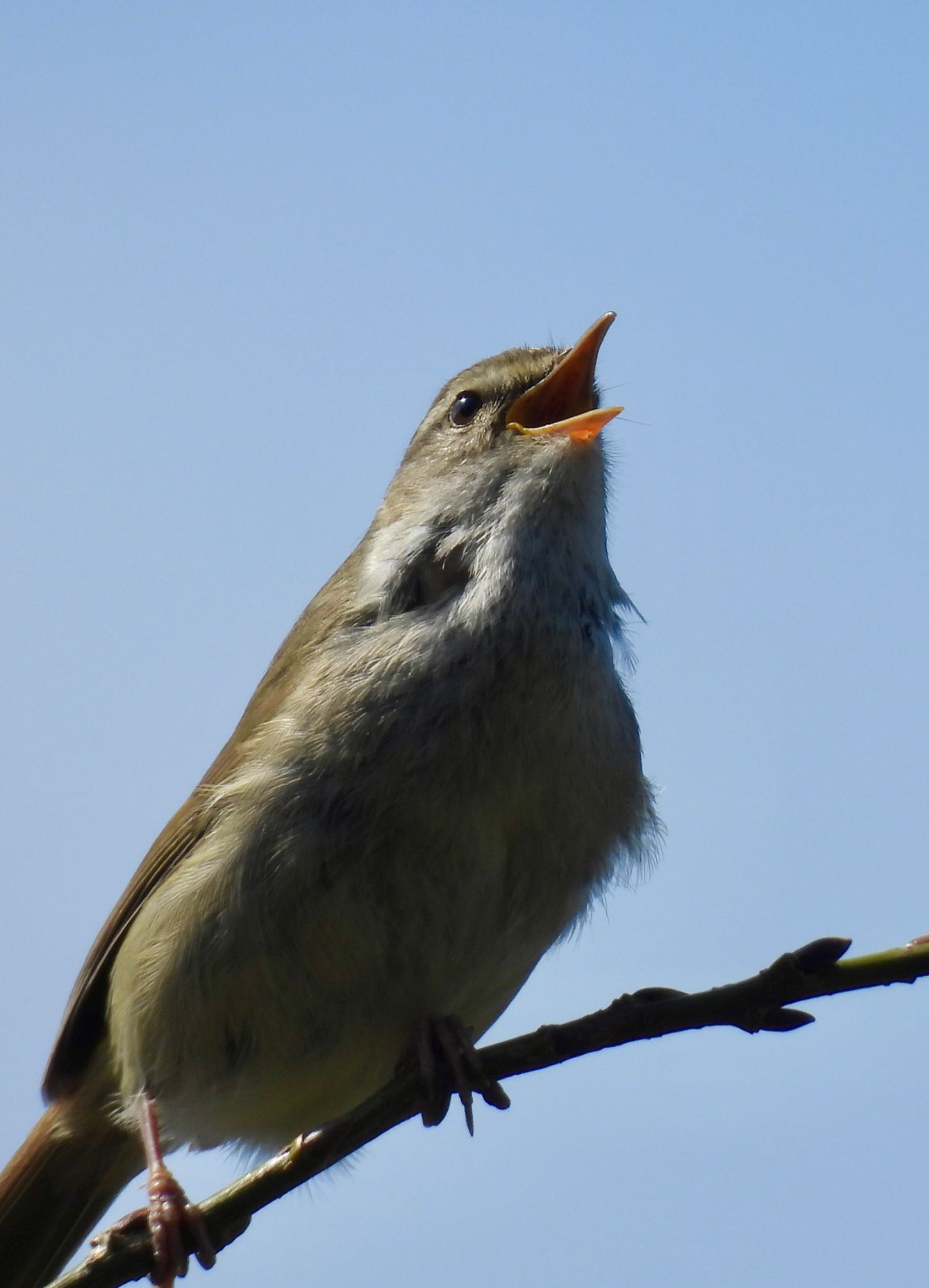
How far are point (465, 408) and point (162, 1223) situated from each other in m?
2.59

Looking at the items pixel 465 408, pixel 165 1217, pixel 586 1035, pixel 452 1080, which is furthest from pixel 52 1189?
pixel 465 408

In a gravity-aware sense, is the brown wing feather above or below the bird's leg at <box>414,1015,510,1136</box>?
above

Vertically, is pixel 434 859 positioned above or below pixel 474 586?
below

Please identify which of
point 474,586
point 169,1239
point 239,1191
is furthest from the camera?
point 474,586

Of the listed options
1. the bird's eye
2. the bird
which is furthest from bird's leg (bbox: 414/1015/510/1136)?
the bird's eye

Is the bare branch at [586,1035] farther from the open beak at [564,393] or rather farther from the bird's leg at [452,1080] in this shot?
the open beak at [564,393]

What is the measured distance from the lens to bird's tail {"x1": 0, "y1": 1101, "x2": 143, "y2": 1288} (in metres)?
4.13

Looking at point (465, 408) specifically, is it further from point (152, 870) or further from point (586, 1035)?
point (586, 1035)

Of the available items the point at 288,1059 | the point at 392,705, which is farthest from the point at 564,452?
the point at 288,1059

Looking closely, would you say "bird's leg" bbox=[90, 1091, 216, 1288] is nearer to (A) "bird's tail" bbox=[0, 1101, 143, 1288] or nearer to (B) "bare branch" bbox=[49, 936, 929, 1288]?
(B) "bare branch" bbox=[49, 936, 929, 1288]

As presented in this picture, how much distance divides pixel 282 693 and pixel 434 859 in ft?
2.78

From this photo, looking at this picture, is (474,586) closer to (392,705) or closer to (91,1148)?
(392,705)

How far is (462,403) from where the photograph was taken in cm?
444

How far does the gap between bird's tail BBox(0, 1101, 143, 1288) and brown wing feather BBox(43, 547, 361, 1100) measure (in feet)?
0.42
